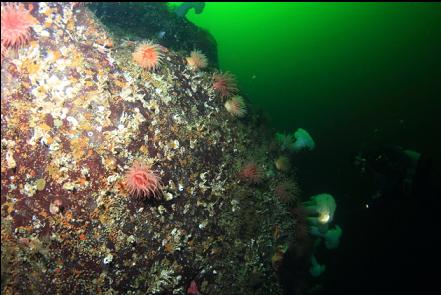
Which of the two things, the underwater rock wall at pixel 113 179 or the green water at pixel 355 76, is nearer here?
the underwater rock wall at pixel 113 179

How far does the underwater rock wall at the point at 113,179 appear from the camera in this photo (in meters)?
3.51

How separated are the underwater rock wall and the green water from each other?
317 cm

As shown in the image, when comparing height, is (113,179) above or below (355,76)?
above

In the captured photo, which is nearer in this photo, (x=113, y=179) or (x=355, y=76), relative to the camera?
(x=113, y=179)

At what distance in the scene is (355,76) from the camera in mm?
27094

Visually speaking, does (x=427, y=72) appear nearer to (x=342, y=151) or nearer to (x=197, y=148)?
(x=342, y=151)

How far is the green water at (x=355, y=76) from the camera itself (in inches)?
630

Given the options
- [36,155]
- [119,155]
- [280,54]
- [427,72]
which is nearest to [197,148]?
[119,155]

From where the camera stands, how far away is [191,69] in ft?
18.8

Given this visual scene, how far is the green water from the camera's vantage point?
52.5 ft

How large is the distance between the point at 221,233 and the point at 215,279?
0.74m

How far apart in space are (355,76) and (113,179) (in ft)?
91.1

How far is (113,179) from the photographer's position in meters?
3.94

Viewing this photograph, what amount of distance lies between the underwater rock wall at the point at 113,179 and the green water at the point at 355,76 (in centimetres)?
317
